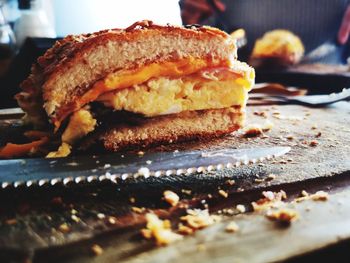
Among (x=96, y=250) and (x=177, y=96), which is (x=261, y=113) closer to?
(x=177, y=96)

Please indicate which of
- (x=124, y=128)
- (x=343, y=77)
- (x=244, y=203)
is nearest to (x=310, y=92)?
(x=343, y=77)

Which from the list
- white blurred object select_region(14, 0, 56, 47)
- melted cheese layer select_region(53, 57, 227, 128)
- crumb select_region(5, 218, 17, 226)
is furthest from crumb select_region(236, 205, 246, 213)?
white blurred object select_region(14, 0, 56, 47)

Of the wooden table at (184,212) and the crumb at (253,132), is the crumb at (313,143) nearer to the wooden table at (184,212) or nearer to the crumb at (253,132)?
the wooden table at (184,212)

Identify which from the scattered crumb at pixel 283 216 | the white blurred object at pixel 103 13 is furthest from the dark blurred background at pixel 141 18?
the scattered crumb at pixel 283 216

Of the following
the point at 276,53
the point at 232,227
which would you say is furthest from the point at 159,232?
the point at 276,53

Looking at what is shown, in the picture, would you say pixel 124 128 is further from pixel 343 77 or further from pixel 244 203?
pixel 343 77

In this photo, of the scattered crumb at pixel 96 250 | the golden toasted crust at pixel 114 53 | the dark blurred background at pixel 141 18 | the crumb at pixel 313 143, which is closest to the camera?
the scattered crumb at pixel 96 250
